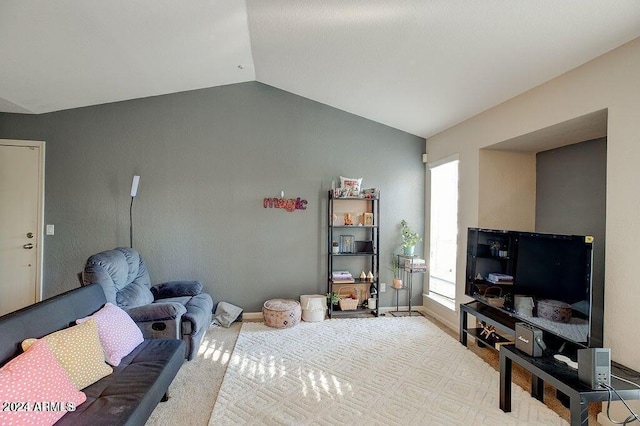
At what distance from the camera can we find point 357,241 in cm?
418

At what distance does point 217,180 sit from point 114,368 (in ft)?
8.06

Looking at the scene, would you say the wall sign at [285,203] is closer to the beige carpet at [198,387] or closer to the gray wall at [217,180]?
the gray wall at [217,180]

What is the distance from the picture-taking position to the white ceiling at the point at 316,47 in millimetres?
1999

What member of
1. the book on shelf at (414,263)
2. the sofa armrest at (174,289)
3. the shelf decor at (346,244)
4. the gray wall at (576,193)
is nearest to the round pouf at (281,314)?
the sofa armrest at (174,289)

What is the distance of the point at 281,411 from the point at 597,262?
9.43 feet

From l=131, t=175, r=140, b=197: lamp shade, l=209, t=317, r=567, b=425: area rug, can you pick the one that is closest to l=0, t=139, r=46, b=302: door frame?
l=131, t=175, r=140, b=197: lamp shade

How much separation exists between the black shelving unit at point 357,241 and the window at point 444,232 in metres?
0.82

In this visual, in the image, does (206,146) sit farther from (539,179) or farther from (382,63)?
(539,179)

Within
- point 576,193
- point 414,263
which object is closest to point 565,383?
point 576,193

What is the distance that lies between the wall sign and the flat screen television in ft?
7.20

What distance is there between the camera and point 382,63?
283 cm

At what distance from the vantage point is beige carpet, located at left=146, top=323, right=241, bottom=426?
1997 mm

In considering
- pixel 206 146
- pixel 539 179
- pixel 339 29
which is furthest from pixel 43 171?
pixel 539 179

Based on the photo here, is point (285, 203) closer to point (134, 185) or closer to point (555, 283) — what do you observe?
point (134, 185)
